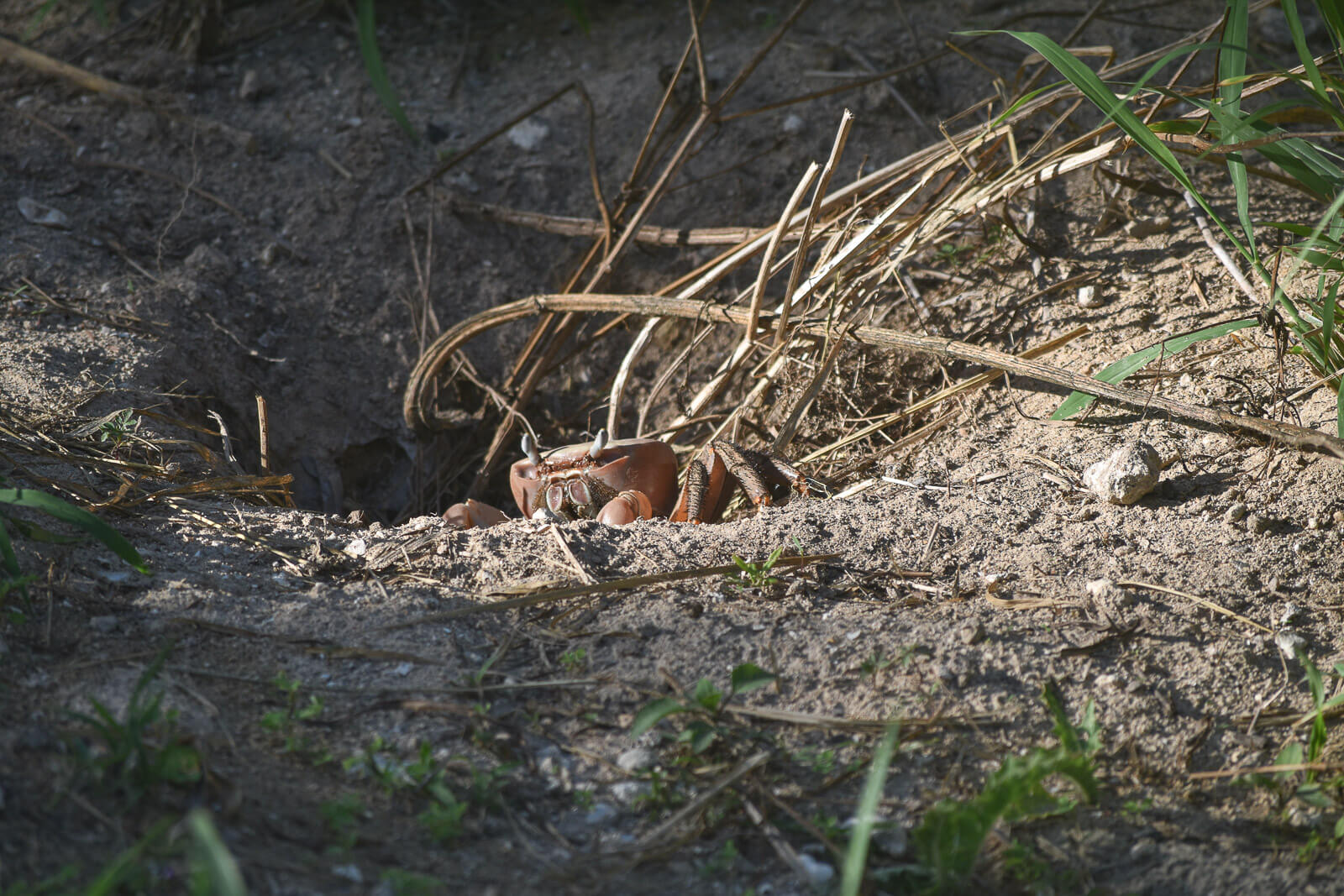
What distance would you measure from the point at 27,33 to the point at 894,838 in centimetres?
543

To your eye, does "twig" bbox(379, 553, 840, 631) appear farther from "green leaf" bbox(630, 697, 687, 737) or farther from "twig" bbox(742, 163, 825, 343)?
"twig" bbox(742, 163, 825, 343)

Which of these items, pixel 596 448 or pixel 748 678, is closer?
pixel 748 678

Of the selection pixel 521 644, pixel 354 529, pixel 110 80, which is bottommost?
pixel 354 529

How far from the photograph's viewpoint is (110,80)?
14.4ft

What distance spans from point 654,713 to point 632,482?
179cm

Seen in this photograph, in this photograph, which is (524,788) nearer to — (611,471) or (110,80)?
(611,471)

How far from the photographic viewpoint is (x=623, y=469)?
342cm

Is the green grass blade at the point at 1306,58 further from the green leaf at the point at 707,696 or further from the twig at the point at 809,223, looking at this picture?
the green leaf at the point at 707,696

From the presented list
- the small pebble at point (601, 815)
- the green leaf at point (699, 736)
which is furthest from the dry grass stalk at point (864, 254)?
the small pebble at point (601, 815)

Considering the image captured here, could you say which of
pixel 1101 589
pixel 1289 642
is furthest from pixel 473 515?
pixel 1289 642

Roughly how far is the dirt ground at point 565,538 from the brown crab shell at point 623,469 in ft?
1.93

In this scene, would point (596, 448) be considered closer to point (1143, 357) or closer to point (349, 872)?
point (1143, 357)

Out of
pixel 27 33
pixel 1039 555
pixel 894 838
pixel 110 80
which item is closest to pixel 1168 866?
pixel 894 838

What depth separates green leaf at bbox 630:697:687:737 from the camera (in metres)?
1.66
